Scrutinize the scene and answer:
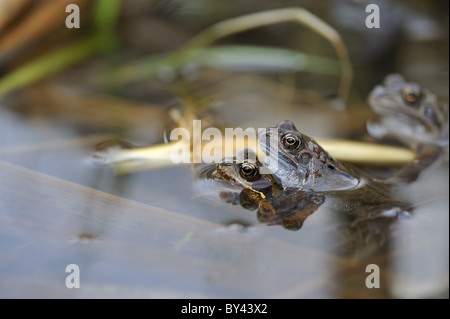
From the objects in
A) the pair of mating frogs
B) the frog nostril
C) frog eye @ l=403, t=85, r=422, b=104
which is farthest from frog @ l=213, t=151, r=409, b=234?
frog eye @ l=403, t=85, r=422, b=104

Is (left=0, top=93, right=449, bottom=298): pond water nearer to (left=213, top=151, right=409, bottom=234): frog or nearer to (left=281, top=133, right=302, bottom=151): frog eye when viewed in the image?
(left=213, top=151, right=409, bottom=234): frog

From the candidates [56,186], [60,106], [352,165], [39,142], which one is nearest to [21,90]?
[60,106]

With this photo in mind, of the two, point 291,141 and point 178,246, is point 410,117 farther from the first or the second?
point 178,246

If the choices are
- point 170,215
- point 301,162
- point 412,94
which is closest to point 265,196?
point 301,162

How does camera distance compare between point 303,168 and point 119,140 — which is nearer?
point 303,168

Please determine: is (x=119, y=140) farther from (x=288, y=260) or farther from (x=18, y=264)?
(x=288, y=260)

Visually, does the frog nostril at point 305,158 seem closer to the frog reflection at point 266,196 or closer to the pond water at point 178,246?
the frog reflection at point 266,196
